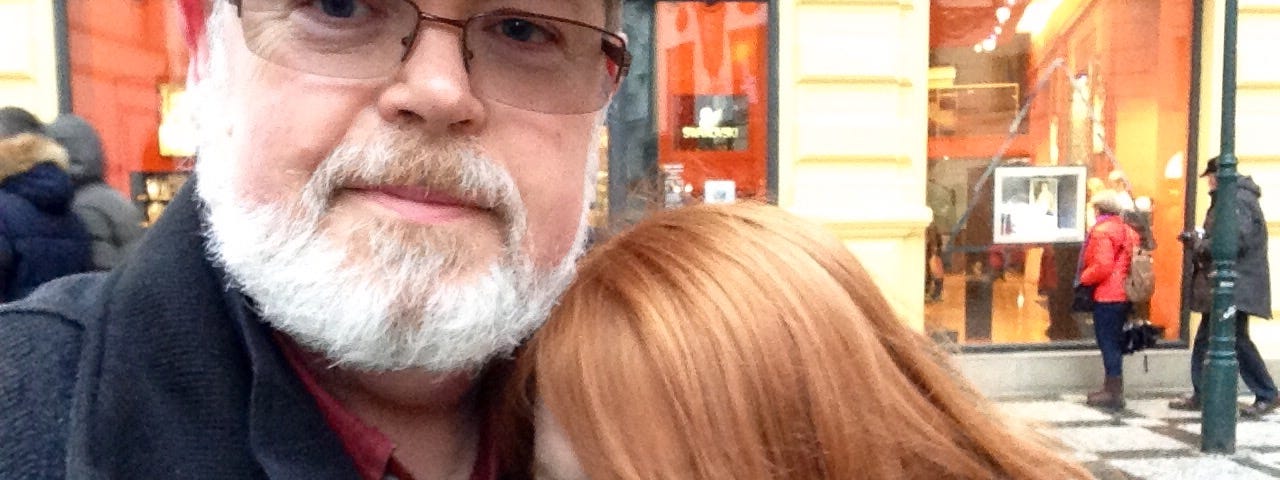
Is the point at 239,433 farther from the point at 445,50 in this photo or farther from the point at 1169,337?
the point at 1169,337

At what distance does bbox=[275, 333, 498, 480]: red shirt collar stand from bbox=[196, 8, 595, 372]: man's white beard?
52 millimetres

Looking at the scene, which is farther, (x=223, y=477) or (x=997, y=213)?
(x=997, y=213)

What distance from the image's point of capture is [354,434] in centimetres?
114

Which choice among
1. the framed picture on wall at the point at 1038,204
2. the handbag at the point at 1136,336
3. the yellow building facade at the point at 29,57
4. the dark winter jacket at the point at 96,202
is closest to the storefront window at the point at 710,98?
the framed picture on wall at the point at 1038,204

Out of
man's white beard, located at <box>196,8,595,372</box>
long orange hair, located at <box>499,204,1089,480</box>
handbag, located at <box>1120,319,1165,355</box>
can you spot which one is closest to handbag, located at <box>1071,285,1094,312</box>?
handbag, located at <box>1120,319,1165,355</box>

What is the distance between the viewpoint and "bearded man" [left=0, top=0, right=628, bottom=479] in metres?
0.96

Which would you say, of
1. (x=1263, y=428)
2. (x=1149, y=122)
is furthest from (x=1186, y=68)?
(x=1263, y=428)

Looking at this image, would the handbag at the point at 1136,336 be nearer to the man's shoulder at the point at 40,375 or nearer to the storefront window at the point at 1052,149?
the storefront window at the point at 1052,149

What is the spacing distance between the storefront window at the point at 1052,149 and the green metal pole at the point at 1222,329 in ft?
5.52

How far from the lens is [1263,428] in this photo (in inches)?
234

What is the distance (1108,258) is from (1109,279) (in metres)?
0.15

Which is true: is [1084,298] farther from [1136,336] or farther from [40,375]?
[40,375]

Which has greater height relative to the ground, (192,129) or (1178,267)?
(192,129)

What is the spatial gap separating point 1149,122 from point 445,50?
725cm
